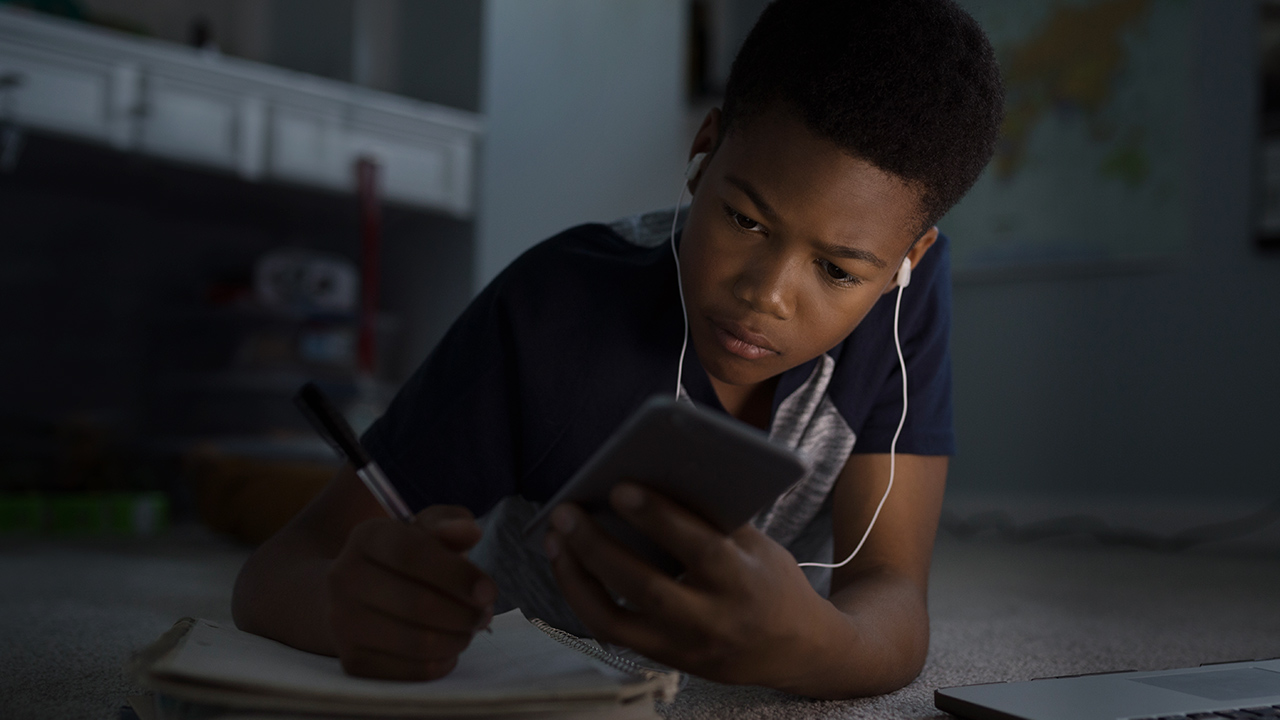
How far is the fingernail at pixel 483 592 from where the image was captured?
42 cm

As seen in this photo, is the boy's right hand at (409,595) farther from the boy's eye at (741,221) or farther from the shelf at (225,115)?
the shelf at (225,115)

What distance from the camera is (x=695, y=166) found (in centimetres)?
67

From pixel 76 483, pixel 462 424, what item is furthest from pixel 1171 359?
pixel 76 483

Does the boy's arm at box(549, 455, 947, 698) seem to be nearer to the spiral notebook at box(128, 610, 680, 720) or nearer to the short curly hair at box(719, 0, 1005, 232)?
the spiral notebook at box(128, 610, 680, 720)

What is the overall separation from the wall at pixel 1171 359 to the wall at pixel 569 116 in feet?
3.35

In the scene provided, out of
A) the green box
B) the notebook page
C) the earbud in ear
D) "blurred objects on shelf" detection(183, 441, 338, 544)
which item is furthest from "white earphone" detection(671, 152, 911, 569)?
the green box

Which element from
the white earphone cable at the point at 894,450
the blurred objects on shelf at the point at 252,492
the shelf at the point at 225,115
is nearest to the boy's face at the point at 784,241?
the white earphone cable at the point at 894,450

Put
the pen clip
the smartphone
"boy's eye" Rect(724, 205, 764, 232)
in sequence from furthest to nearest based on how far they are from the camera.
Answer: "boy's eye" Rect(724, 205, 764, 232) < the pen clip < the smartphone

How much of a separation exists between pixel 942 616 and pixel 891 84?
29.1 inches

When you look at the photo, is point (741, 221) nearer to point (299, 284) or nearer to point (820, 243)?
point (820, 243)

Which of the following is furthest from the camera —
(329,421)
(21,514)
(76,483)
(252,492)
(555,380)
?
(76,483)

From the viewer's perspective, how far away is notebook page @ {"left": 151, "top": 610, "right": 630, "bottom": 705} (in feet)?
1.29

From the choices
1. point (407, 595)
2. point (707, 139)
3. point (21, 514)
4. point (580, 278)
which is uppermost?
point (707, 139)

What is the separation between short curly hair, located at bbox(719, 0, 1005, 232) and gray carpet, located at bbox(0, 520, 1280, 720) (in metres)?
0.33
